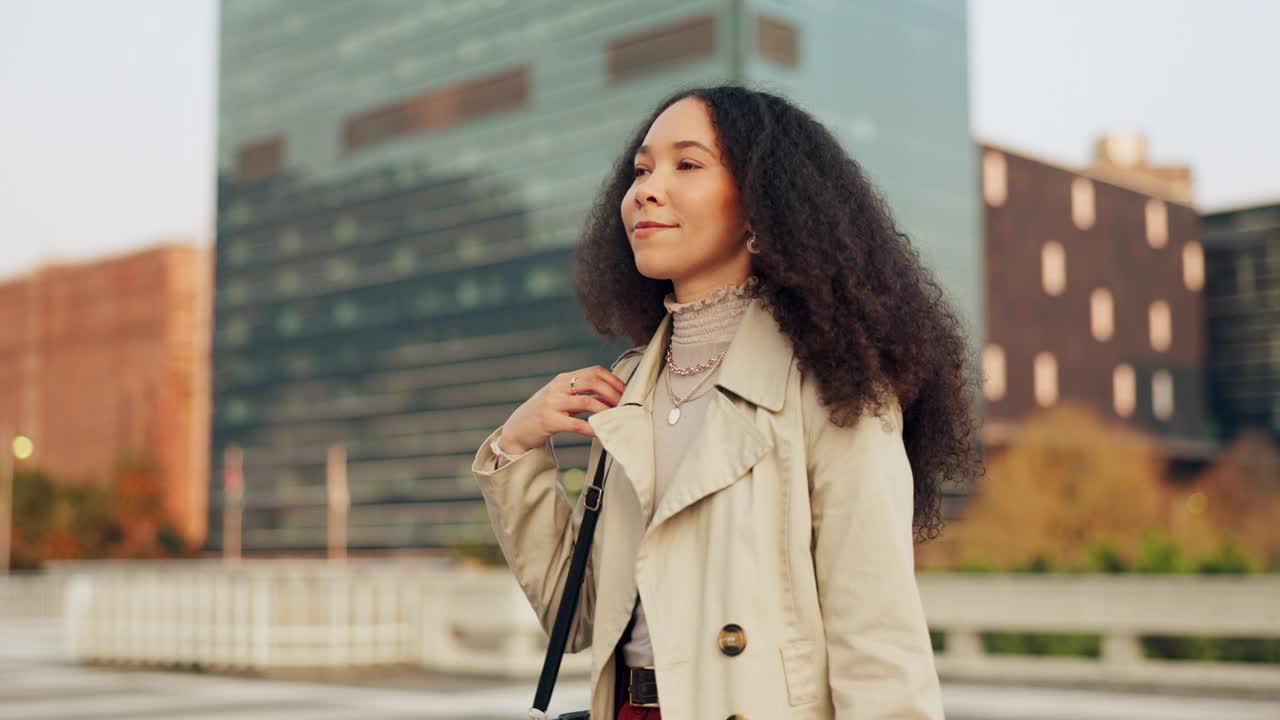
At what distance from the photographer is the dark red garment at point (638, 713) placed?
235 centimetres

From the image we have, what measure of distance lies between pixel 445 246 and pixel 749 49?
26.9m

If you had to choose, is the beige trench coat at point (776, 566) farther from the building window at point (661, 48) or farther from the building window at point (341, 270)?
the building window at point (341, 270)

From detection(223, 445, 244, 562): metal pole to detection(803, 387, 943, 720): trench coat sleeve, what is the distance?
3912 inches

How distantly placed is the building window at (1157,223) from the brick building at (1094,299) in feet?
0.17

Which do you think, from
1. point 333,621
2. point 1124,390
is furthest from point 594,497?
point 1124,390

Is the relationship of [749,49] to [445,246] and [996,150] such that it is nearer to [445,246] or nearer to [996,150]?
[996,150]

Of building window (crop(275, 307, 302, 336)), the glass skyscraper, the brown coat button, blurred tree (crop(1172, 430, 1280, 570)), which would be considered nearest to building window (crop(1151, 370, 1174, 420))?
blurred tree (crop(1172, 430, 1280, 570))

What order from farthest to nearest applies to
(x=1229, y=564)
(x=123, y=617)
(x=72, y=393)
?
(x=72, y=393) → (x=123, y=617) → (x=1229, y=564)

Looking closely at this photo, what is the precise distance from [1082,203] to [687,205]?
7353cm

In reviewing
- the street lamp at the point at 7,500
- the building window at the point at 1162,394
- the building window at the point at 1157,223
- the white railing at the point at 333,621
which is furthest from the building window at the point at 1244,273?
the white railing at the point at 333,621

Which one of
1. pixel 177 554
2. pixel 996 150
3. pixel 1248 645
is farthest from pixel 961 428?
pixel 996 150

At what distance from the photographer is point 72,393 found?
384ft

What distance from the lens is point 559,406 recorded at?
262cm

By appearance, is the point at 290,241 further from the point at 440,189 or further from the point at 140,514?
the point at 140,514
